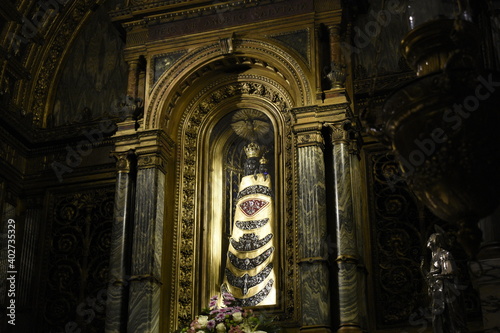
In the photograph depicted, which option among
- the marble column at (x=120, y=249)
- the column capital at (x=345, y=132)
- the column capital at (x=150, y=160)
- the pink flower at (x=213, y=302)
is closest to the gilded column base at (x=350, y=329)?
the pink flower at (x=213, y=302)

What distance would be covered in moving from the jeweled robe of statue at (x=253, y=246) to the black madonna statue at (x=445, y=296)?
2.27 meters

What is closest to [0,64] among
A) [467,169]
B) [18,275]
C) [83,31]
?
[83,31]

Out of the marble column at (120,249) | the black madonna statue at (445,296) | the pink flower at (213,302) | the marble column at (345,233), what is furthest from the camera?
the marble column at (120,249)

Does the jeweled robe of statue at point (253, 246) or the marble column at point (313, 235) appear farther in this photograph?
the jeweled robe of statue at point (253, 246)

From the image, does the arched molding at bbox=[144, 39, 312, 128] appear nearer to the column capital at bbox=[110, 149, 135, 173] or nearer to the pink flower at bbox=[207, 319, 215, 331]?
the column capital at bbox=[110, 149, 135, 173]

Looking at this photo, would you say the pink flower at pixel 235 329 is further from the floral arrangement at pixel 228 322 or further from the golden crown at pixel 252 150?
the golden crown at pixel 252 150

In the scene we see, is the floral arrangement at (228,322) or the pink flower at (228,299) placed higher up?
the pink flower at (228,299)

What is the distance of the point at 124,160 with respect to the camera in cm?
998

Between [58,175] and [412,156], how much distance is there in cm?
756

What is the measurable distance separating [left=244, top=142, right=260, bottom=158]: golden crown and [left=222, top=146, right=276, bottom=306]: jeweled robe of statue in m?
0.18

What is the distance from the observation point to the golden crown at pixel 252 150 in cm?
1041

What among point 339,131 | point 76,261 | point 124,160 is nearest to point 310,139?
point 339,131

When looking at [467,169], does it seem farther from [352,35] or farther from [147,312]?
[352,35]

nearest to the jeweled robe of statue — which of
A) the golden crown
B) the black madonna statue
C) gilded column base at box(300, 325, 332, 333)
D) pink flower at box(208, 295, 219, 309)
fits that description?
the golden crown
